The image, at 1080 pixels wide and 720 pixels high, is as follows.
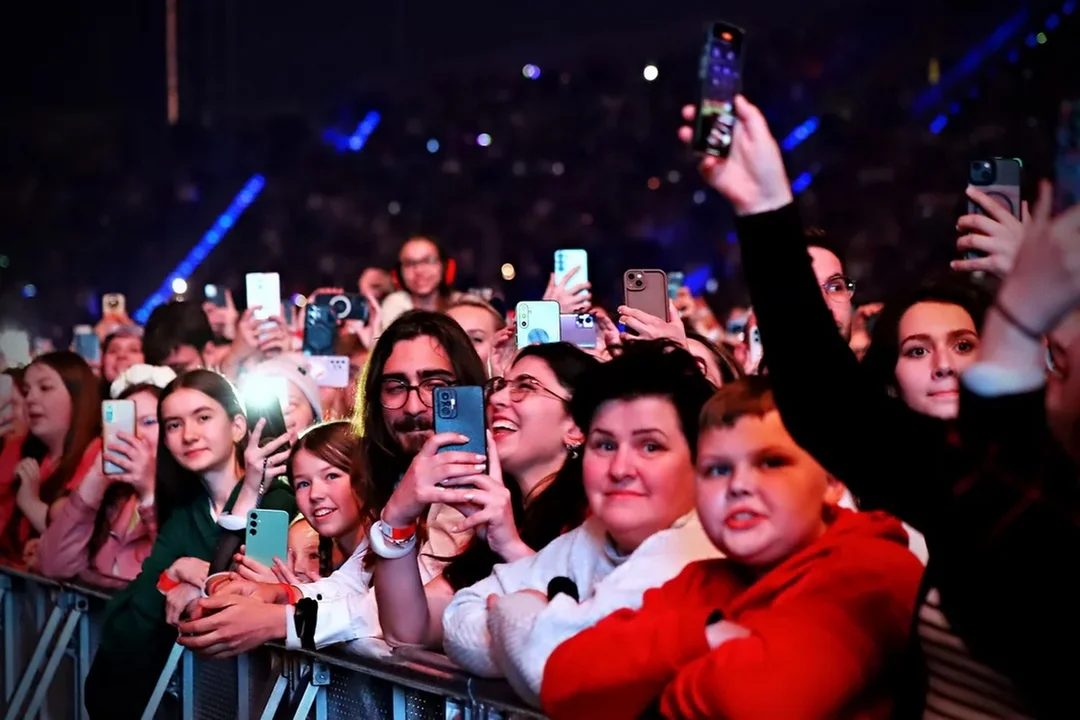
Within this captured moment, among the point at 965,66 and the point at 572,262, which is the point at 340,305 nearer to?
the point at 572,262

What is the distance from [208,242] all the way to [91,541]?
8.58m

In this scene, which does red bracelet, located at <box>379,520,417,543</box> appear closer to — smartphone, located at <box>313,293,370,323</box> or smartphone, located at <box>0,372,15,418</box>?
smartphone, located at <box>313,293,370,323</box>

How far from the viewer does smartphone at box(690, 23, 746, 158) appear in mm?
1915

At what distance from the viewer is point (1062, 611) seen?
1.67 metres

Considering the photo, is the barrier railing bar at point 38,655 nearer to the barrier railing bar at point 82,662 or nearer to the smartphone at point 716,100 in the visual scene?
the barrier railing bar at point 82,662

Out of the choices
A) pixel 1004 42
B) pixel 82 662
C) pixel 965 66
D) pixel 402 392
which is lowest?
pixel 82 662

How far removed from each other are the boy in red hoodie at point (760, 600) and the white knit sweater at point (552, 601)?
0.06 meters

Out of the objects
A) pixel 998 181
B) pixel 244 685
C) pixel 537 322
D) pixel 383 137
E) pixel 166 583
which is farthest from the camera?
pixel 383 137

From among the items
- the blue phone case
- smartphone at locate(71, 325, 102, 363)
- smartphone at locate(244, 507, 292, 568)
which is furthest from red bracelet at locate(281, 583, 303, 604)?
smartphone at locate(71, 325, 102, 363)

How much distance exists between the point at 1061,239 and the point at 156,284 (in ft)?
38.8

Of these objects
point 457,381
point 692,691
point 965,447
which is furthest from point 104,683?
point 965,447

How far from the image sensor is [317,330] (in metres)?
5.52

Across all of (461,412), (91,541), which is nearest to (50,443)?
(91,541)

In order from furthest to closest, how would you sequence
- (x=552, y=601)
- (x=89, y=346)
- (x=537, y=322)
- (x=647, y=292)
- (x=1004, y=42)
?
(x=1004, y=42) → (x=89, y=346) → (x=537, y=322) → (x=647, y=292) → (x=552, y=601)
